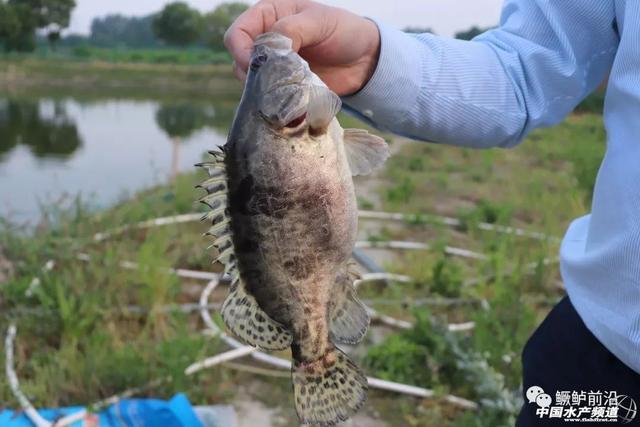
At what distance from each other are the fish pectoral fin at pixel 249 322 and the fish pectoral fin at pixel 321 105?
1.47 ft

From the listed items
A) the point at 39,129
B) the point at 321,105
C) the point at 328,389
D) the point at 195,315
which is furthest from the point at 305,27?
the point at 39,129

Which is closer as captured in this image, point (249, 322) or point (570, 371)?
point (249, 322)

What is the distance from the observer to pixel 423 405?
4121mm

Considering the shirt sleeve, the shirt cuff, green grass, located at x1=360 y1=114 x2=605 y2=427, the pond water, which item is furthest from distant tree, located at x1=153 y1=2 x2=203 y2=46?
the shirt cuff

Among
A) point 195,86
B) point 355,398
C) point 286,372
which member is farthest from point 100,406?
point 195,86

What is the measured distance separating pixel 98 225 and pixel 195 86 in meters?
38.0

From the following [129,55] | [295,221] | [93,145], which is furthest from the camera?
[129,55]

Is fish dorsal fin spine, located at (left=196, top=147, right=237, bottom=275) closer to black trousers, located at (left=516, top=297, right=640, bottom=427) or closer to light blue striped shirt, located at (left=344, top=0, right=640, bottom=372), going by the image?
light blue striped shirt, located at (left=344, top=0, right=640, bottom=372)

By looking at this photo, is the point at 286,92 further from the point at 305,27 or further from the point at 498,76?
the point at 498,76

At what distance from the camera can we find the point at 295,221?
1.57 meters

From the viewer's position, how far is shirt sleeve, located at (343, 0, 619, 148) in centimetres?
193

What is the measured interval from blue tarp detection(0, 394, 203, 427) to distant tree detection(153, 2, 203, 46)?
46810 millimetres

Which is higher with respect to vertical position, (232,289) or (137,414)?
(232,289)

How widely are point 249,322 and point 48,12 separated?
5284 cm
